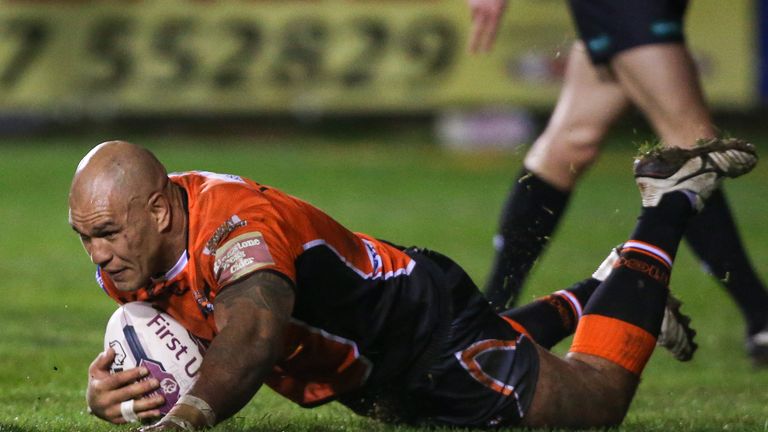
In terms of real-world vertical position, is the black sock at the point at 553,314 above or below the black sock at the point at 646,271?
below

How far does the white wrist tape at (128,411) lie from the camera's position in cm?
407

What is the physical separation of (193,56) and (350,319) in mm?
15170

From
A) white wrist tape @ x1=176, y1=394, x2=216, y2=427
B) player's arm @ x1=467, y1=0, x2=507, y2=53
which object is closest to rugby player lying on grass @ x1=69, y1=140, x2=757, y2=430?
white wrist tape @ x1=176, y1=394, x2=216, y2=427

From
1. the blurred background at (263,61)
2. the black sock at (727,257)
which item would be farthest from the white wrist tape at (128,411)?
the blurred background at (263,61)

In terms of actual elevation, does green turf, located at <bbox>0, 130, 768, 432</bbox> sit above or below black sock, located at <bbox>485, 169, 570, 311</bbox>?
below

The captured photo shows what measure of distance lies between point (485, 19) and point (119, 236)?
2.46 m

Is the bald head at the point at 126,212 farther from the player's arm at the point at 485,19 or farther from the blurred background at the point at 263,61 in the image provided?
the blurred background at the point at 263,61

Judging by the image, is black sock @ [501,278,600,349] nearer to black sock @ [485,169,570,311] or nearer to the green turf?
the green turf

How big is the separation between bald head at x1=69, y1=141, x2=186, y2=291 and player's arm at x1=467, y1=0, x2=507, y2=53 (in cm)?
222

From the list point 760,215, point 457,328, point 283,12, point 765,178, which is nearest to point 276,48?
point 283,12

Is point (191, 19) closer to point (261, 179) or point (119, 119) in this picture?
point (119, 119)

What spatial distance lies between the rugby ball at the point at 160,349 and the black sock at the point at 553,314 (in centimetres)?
122

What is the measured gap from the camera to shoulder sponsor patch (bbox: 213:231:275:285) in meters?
3.63

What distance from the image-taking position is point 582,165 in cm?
582
